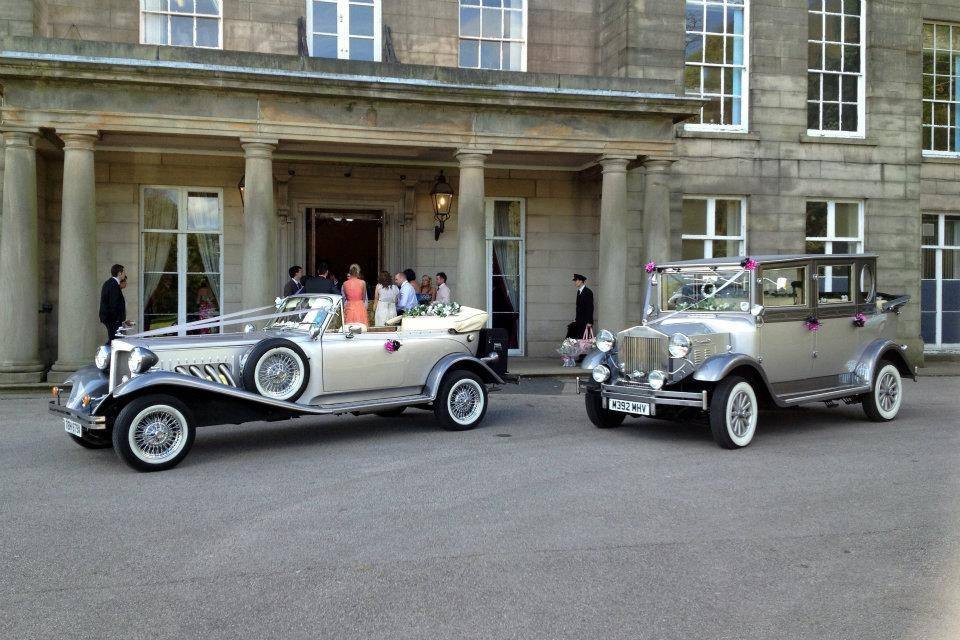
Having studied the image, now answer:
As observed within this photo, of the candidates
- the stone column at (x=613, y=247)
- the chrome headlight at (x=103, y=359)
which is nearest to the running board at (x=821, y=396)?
the stone column at (x=613, y=247)

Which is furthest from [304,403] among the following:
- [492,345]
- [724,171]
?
[724,171]

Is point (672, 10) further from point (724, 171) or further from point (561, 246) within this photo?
point (561, 246)

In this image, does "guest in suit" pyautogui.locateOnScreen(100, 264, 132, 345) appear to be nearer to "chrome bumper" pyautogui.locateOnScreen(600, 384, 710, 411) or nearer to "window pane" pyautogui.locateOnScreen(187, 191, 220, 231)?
"window pane" pyautogui.locateOnScreen(187, 191, 220, 231)

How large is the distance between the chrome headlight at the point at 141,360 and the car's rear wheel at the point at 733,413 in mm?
5298

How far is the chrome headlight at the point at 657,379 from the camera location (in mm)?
8883

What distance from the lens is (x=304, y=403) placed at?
8742 mm

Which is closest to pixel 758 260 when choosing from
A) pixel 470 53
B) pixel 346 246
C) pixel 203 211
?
pixel 470 53

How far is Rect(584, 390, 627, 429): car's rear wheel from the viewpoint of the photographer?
984 centimetres

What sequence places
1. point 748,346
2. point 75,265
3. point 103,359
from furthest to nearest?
1. point 75,265
2. point 748,346
3. point 103,359

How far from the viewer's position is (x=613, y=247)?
1515cm

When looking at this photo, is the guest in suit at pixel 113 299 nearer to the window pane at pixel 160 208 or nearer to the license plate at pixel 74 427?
the window pane at pixel 160 208

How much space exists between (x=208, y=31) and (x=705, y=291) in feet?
36.3

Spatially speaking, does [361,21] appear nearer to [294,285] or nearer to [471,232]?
[471,232]

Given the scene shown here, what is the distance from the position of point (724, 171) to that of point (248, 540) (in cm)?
1453
